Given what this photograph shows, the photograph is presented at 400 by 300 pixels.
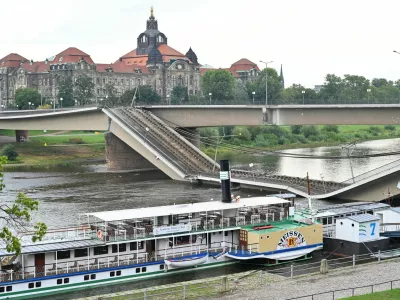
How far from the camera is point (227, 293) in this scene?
3494 centimetres

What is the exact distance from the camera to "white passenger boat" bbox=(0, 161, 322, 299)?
38.1m

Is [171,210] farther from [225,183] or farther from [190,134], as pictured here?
[190,134]

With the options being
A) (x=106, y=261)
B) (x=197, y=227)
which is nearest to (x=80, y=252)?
(x=106, y=261)

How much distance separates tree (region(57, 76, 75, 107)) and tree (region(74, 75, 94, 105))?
1314mm

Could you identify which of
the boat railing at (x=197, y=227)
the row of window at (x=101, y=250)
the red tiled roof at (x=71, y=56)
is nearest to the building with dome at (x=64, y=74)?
the red tiled roof at (x=71, y=56)

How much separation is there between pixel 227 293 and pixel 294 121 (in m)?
49.0

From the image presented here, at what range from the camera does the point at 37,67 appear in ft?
619

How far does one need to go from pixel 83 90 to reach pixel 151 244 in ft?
431

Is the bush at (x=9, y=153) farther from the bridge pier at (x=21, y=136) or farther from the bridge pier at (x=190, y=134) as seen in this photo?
the bridge pier at (x=190, y=134)

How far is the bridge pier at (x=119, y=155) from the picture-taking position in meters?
92.9

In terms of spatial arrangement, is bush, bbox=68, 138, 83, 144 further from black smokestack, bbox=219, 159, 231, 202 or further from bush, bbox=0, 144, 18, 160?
black smokestack, bbox=219, 159, 231, 202

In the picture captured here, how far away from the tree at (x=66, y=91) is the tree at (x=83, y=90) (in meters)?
1.31

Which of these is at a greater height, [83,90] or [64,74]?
[64,74]

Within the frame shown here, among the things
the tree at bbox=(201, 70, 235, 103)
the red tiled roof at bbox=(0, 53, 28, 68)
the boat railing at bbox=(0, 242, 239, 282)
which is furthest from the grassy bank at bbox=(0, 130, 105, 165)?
the red tiled roof at bbox=(0, 53, 28, 68)
